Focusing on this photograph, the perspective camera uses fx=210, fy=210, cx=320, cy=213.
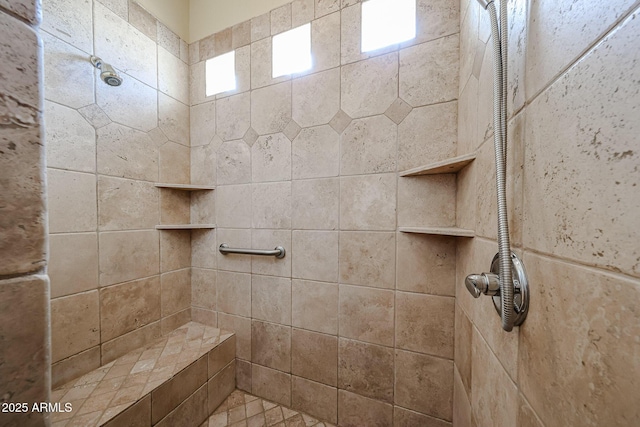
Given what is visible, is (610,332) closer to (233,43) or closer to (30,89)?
(30,89)

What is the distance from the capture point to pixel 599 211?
0.81ft

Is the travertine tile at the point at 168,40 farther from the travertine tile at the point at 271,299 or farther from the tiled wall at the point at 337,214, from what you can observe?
the travertine tile at the point at 271,299

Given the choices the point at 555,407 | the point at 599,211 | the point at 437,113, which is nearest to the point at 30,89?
the point at 599,211

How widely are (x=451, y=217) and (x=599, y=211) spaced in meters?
0.64

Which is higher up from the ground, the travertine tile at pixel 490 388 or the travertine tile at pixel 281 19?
the travertine tile at pixel 281 19

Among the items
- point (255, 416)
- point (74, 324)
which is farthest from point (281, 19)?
point (255, 416)

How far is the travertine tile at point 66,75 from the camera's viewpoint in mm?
813

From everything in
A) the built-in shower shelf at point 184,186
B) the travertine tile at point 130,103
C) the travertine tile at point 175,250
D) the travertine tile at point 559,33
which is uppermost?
the travertine tile at point 130,103

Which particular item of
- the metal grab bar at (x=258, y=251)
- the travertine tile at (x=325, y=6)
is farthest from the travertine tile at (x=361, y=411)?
the travertine tile at (x=325, y=6)

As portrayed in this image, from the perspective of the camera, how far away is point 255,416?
1.07 metres

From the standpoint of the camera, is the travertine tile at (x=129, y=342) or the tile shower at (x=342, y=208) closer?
the tile shower at (x=342, y=208)

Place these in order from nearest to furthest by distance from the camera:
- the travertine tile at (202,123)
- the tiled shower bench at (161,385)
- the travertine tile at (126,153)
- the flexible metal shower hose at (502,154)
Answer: the flexible metal shower hose at (502,154) → the tiled shower bench at (161,385) → the travertine tile at (126,153) → the travertine tile at (202,123)

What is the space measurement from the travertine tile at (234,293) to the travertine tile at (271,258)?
11 centimetres

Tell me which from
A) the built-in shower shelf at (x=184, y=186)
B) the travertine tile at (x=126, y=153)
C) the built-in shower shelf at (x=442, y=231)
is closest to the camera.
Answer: the built-in shower shelf at (x=442, y=231)
